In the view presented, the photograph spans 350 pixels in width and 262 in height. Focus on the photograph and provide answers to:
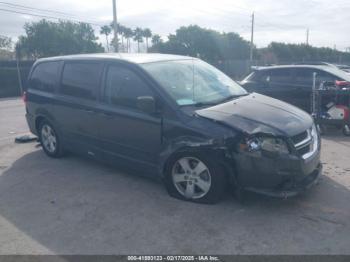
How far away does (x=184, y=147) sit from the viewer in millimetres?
3959

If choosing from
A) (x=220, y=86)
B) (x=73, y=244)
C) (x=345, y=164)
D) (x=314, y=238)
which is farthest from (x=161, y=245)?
(x=345, y=164)

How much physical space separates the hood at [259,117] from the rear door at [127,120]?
71 centimetres

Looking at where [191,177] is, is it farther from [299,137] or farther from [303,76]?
[303,76]

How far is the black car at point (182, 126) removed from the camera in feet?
12.1

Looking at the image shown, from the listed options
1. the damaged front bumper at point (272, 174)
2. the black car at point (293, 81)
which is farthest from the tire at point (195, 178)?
the black car at point (293, 81)

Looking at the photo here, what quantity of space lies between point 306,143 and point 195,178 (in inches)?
53.1

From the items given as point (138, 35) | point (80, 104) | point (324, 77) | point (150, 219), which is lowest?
point (150, 219)

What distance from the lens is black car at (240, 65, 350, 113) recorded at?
858 cm

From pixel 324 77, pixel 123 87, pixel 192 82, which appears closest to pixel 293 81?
pixel 324 77

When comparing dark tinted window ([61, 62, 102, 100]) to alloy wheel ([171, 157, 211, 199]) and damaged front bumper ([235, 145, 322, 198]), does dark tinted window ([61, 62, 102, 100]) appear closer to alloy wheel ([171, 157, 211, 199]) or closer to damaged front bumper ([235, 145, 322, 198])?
alloy wheel ([171, 157, 211, 199])

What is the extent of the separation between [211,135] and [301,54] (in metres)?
51.2

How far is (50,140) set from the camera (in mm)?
6113

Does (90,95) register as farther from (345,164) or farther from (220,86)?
(345,164)

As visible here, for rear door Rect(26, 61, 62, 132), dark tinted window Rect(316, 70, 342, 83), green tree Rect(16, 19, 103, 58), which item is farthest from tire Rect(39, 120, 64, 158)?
green tree Rect(16, 19, 103, 58)
